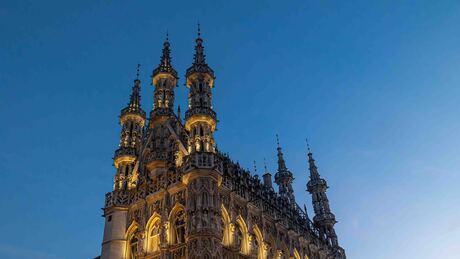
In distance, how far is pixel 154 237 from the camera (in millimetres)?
34094

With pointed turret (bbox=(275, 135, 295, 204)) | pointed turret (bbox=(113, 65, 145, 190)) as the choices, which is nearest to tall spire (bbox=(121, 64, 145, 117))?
pointed turret (bbox=(113, 65, 145, 190))

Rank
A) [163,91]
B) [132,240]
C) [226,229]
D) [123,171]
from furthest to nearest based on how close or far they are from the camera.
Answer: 1. [163,91]
2. [123,171]
3. [132,240]
4. [226,229]

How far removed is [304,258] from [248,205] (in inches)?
404

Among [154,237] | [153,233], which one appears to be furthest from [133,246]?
[154,237]

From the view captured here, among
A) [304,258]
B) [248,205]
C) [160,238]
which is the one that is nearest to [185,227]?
[160,238]

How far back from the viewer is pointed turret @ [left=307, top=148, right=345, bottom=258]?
52.8 meters

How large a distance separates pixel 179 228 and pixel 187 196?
98.6 inches

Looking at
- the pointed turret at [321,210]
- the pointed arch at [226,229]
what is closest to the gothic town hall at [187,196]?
the pointed arch at [226,229]

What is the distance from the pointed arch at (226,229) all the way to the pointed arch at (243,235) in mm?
1400

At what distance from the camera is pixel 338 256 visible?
168 ft

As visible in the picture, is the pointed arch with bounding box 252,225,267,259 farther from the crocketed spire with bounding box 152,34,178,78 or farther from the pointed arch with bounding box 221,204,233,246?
the crocketed spire with bounding box 152,34,178,78

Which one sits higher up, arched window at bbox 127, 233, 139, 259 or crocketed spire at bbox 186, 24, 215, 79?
crocketed spire at bbox 186, 24, 215, 79

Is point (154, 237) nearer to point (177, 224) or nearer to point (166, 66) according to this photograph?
point (177, 224)

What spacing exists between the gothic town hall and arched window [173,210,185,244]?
72 mm
